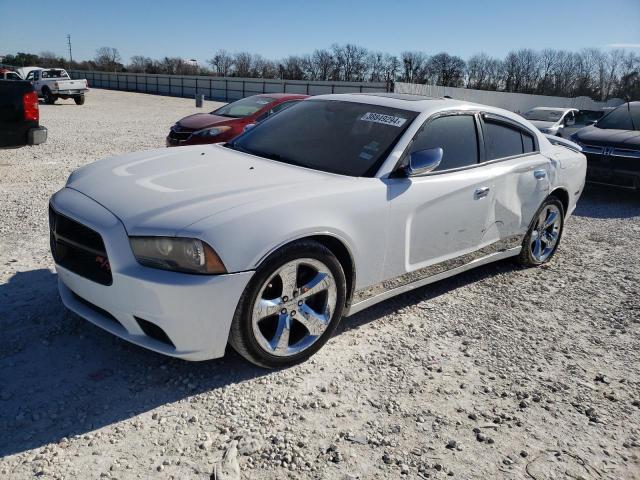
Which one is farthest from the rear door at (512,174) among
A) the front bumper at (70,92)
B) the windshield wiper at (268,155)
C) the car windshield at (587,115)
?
the front bumper at (70,92)

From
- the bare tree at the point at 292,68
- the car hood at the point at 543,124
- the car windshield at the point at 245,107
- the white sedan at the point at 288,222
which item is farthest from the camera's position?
the bare tree at the point at 292,68

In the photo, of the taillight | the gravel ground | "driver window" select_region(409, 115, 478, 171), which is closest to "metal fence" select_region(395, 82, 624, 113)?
the taillight

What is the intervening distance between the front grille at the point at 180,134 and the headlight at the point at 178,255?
7.17 metres

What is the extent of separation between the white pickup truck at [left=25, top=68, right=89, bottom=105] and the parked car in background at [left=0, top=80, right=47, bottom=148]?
2085 centimetres

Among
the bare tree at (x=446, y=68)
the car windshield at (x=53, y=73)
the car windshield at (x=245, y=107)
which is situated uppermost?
the bare tree at (x=446, y=68)

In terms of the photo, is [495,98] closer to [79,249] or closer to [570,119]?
[570,119]

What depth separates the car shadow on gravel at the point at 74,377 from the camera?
2.52 m

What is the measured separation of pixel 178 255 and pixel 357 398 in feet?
3.97

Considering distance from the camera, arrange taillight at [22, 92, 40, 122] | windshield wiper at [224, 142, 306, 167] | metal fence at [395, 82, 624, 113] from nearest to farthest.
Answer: windshield wiper at [224, 142, 306, 167]
taillight at [22, 92, 40, 122]
metal fence at [395, 82, 624, 113]

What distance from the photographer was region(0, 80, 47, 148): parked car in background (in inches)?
274

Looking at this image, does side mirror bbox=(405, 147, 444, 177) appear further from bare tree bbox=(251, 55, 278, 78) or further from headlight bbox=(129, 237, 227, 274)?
bare tree bbox=(251, 55, 278, 78)

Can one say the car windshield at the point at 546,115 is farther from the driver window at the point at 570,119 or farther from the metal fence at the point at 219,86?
the metal fence at the point at 219,86

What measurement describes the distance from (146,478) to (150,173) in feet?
6.02

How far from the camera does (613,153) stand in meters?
8.54
